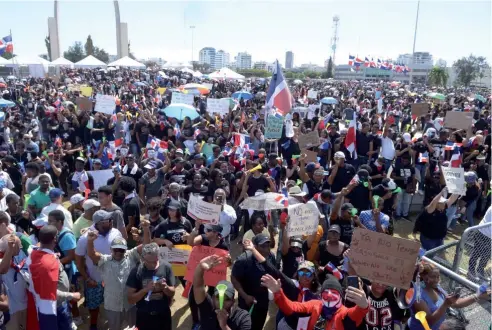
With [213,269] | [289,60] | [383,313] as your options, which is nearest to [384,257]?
[383,313]

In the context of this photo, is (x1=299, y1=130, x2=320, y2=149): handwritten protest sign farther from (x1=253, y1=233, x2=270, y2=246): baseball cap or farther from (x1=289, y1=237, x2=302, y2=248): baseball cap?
(x1=253, y1=233, x2=270, y2=246): baseball cap

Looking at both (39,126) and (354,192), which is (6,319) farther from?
(39,126)

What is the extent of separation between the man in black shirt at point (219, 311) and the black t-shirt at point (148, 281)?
1.67 ft

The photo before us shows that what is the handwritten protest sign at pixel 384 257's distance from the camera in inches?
138

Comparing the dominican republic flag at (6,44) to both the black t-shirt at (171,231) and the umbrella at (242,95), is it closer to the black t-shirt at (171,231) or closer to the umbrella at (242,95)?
the umbrella at (242,95)

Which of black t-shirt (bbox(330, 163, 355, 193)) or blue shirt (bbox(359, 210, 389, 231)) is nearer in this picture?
blue shirt (bbox(359, 210, 389, 231))

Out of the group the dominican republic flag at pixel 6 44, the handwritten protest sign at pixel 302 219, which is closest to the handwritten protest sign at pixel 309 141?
the handwritten protest sign at pixel 302 219

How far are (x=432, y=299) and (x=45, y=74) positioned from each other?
121ft

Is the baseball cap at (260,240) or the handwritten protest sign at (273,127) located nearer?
the baseball cap at (260,240)

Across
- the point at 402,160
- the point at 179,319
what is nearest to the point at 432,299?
the point at 179,319

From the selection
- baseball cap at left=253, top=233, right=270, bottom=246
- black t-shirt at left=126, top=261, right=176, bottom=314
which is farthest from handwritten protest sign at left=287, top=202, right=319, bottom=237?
black t-shirt at left=126, top=261, right=176, bottom=314

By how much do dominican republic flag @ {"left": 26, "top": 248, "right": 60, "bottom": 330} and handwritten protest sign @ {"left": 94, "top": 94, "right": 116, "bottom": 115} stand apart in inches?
353

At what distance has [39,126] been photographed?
480 inches

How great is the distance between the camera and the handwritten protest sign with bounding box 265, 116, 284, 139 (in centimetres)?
942
